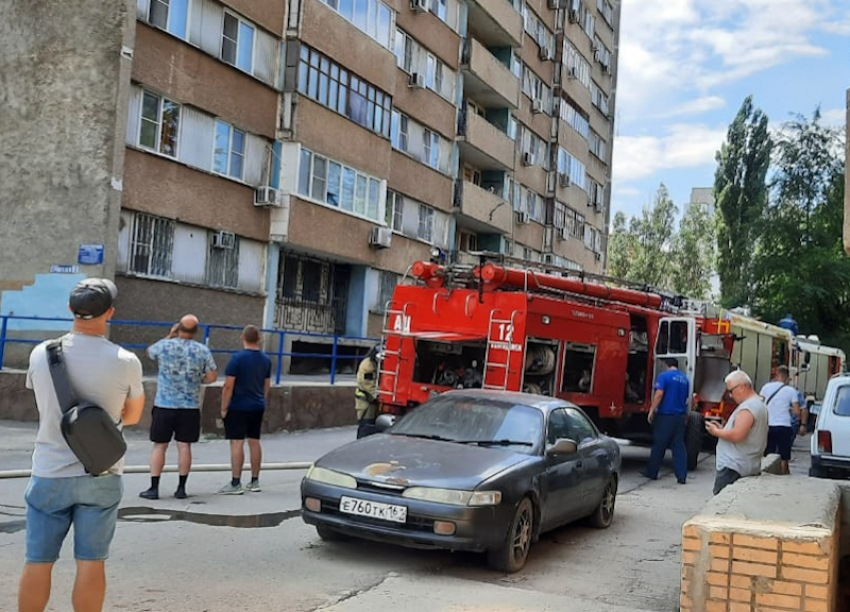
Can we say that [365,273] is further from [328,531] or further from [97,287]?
[97,287]

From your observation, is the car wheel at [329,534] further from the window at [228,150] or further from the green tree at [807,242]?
the green tree at [807,242]

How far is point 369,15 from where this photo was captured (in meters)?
23.4

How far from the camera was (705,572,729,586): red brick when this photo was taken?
13.5 ft

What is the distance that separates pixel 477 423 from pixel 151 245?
37.9ft

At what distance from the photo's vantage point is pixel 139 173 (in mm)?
17000

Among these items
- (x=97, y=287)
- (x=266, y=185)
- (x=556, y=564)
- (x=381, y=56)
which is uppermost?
(x=381, y=56)

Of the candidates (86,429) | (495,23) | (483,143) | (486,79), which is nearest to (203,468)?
(86,429)

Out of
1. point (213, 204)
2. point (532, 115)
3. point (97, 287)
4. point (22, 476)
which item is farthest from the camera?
point (532, 115)

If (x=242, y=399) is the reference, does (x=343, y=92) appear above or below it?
above

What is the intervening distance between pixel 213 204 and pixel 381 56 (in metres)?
7.60

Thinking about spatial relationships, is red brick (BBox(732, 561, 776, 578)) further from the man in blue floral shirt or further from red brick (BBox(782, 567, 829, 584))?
the man in blue floral shirt

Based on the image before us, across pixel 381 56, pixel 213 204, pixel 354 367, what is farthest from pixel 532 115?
pixel 213 204

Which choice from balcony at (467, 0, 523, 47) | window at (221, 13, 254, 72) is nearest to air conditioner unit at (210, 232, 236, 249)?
window at (221, 13, 254, 72)

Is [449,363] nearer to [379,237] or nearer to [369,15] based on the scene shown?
[379,237]
